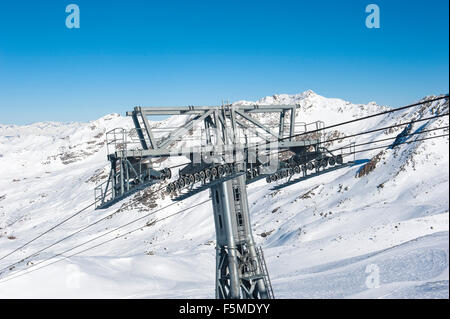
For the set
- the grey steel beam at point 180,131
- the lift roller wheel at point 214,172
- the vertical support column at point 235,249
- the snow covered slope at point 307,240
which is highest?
the grey steel beam at point 180,131

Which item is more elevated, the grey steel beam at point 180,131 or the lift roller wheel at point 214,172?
the grey steel beam at point 180,131

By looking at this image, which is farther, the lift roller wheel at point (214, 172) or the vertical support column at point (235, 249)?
the lift roller wheel at point (214, 172)

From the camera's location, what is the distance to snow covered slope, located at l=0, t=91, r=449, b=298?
87.4ft

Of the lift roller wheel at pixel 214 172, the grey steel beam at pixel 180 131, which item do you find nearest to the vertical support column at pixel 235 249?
the lift roller wheel at pixel 214 172

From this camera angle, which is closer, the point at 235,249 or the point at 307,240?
the point at 235,249

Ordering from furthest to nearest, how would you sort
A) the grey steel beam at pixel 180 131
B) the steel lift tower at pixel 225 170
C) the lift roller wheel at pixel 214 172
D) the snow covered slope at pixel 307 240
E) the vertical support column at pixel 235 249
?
the snow covered slope at pixel 307 240, the grey steel beam at pixel 180 131, the lift roller wheel at pixel 214 172, the steel lift tower at pixel 225 170, the vertical support column at pixel 235 249

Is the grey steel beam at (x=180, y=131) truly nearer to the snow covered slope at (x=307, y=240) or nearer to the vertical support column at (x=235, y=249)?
the vertical support column at (x=235, y=249)

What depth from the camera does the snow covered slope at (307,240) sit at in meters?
26.6

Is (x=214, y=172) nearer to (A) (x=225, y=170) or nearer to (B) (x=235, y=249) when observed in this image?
(A) (x=225, y=170)

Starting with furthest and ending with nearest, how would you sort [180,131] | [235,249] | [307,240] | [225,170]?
[307,240] < [180,131] < [225,170] < [235,249]

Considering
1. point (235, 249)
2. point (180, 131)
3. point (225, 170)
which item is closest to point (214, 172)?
point (225, 170)

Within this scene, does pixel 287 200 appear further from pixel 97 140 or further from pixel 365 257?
pixel 97 140

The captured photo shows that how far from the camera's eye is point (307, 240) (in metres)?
44.5

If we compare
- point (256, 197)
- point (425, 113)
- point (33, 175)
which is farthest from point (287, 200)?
point (33, 175)
